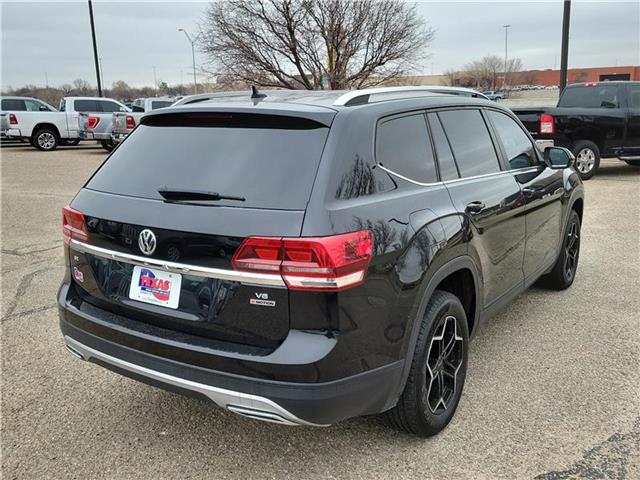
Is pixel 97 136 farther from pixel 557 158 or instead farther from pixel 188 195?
pixel 188 195

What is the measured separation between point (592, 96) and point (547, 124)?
119 cm

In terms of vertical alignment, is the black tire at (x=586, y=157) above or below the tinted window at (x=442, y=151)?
below

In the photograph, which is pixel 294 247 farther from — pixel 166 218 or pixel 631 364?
pixel 631 364

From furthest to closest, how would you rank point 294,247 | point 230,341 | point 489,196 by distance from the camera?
1. point 489,196
2. point 230,341
3. point 294,247

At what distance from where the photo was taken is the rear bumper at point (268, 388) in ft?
7.66

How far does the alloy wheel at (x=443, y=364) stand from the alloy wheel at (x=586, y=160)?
10.2m

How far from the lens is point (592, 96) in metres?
12.2

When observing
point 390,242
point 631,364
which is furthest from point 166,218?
point 631,364

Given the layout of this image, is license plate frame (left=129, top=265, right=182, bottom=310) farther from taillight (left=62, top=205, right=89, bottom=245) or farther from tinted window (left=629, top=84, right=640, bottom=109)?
tinted window (left=629, top=84, right=640, bottom=109)

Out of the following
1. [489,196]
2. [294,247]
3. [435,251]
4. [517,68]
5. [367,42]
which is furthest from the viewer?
[517,68]

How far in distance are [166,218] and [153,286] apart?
32cm

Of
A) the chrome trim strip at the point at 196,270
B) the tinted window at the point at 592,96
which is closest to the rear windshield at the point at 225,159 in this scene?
the chrome trim strip at the point at 196,270

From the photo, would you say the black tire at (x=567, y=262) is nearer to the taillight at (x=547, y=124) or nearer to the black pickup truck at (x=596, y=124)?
the black pickup truck at (x=596, y=124)

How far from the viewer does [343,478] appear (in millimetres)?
2705
